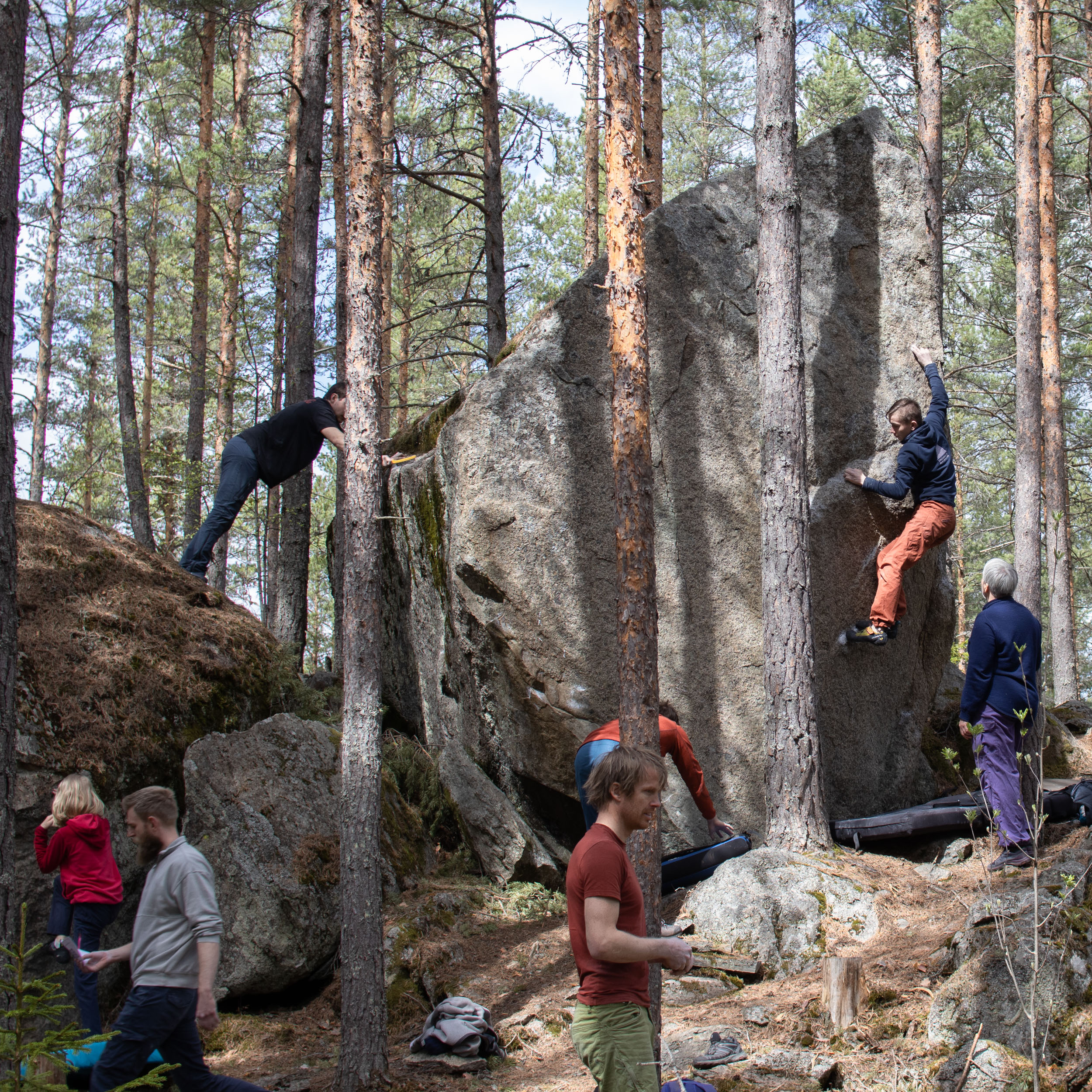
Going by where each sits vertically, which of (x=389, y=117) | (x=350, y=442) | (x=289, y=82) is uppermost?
(x=389, y=117)

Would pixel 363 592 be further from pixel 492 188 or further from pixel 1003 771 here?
pixel 492 188

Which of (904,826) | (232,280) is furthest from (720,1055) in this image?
(232,280)

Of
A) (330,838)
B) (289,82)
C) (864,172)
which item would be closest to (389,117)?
(289,82)

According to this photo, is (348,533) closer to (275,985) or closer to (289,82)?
(275,985)

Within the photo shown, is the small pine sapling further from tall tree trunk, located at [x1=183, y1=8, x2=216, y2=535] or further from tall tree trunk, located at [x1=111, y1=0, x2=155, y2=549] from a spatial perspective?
tall tree trunk, located at [x1=183, y1=8, x2=216, y2=535]

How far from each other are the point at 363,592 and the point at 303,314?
5847 millimetres

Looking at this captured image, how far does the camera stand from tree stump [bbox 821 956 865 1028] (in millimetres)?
4496

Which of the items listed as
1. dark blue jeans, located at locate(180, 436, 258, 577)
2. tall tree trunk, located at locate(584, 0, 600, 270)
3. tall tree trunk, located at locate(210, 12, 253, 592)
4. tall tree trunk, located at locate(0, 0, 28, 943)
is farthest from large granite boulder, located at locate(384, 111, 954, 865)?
tall tree trunk, located at locate(584, 0, 600, 270)

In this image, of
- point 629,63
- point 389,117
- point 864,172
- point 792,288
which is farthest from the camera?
point 389,117

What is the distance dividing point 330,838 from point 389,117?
13198mm

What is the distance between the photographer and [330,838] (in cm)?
675

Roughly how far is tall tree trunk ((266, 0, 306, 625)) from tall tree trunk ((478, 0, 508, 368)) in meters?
3.05

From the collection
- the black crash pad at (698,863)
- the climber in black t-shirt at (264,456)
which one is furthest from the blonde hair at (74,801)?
the black crash pad at (698,863)

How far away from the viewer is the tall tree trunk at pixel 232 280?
1508 centimetres
